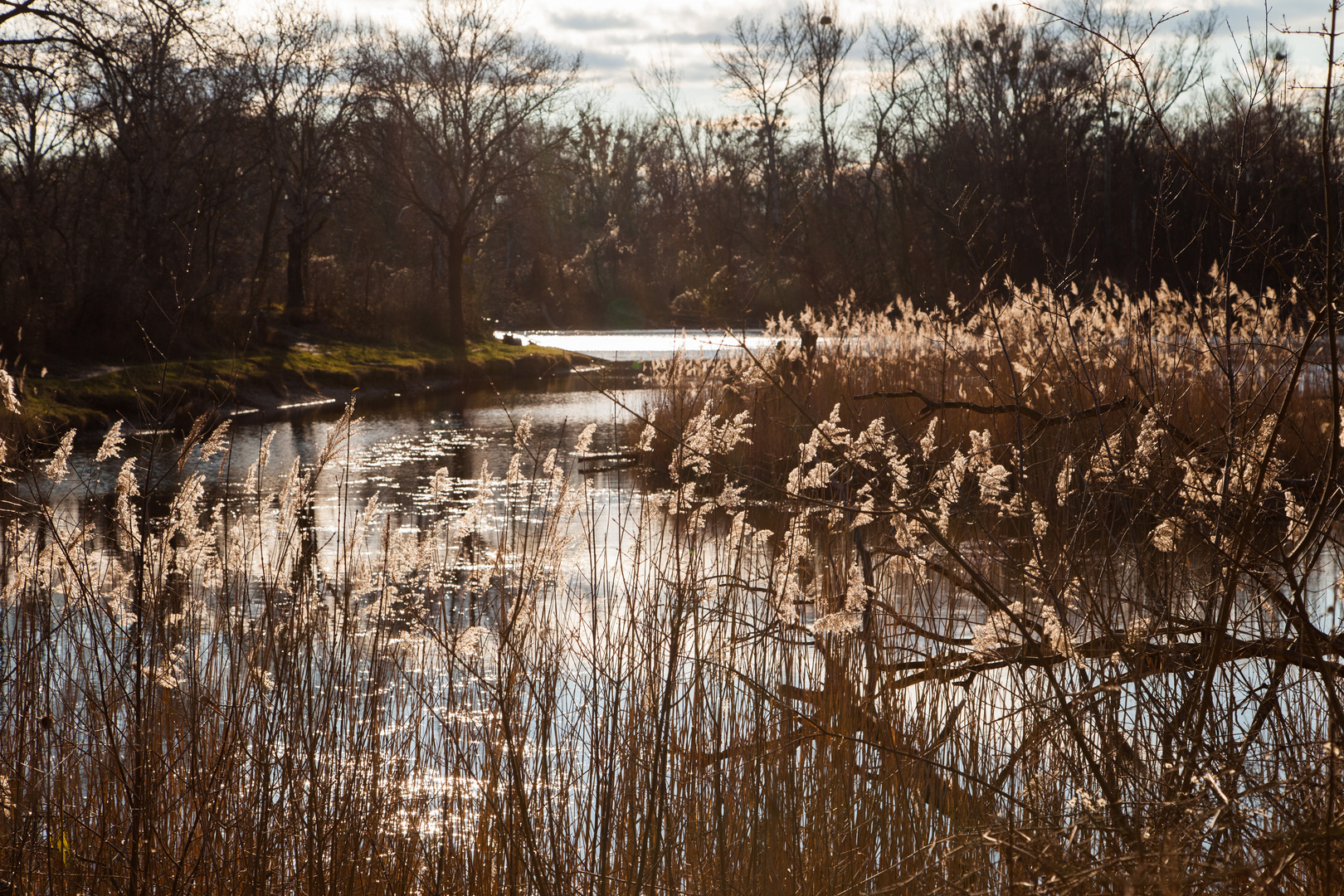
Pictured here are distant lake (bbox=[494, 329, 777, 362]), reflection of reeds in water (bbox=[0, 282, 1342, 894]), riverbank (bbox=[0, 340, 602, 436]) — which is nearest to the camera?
reflection of reeds in water (bbox=[0, 282, 1342, 894])

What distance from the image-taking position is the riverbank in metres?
11.6

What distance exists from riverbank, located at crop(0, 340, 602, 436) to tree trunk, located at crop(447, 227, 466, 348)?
0.52m

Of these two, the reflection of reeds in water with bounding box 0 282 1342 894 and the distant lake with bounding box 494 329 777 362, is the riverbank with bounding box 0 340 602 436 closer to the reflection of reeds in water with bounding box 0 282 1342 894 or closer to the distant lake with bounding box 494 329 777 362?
the distant lake with bounding box 494 329 777 362

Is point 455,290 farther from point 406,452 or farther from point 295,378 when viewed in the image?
point 406,452

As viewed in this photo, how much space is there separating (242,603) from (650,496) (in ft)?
4.28

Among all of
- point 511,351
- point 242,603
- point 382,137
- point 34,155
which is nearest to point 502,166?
point 382,137

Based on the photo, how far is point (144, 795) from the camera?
223 cm

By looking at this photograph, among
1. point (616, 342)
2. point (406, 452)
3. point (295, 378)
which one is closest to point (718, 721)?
point (406, 452)

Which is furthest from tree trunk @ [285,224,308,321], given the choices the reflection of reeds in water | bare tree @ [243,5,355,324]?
the reflection of reeds in water

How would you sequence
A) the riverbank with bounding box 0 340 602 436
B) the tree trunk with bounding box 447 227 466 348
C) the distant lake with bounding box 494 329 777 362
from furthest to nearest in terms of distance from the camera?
1. the distant lake with bounding box 494 329 777 362
2. the tree trunk with bounding box 447 227 466 348
3. the riverbank with bounding box 0 340 602 436

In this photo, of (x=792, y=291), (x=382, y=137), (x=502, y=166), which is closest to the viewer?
(x=382, y=137)

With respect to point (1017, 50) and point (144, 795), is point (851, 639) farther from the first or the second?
point (1017, 50)

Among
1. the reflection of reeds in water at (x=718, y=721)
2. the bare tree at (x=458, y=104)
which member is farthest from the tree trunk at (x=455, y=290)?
the reflection of reeds in water at (x=718, y=721)

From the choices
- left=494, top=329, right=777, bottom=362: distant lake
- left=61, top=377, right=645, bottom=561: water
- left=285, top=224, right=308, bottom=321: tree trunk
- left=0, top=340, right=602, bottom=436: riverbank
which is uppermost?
left=285, top=224, right=308, bottom=321: tree trunk
